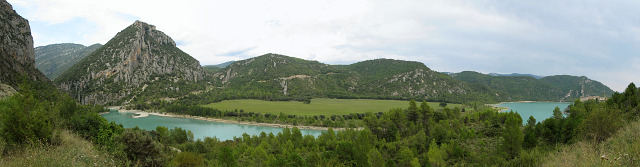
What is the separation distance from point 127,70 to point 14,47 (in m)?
60.0

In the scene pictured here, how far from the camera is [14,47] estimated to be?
178 feet

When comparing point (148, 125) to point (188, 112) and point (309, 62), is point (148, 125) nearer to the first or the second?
point (188, 112)

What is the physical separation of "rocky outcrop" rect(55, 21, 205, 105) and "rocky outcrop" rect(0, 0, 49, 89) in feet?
145

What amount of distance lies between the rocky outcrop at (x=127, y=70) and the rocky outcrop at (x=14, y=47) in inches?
1734

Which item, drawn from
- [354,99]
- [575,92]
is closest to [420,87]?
[354,99]

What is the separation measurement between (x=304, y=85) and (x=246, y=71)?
158ft

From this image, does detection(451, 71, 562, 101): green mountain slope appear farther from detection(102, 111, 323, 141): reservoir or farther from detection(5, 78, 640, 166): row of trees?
detection(102, 111, 323, 141): reservoir

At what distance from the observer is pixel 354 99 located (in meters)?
122

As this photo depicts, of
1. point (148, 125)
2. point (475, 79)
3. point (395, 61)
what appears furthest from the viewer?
point (475, 79)

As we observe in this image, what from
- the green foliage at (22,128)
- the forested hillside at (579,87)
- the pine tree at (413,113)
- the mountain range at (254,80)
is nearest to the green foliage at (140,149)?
the green foliage at (22,128)

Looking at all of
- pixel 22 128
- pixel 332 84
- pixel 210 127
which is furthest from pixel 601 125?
pixel 332 84

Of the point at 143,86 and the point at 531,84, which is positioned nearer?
the point at 143,86

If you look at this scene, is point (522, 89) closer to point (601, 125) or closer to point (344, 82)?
point (344, 82)

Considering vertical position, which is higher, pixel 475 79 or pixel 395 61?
pixel 395 61
